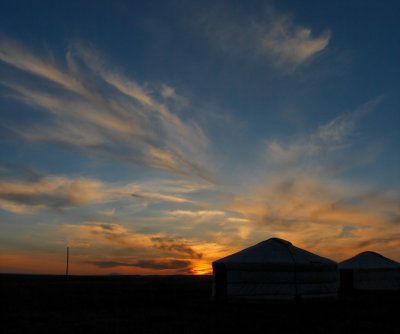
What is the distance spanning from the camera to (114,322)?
1518 cm

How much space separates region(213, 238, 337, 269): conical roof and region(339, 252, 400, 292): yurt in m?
9.29

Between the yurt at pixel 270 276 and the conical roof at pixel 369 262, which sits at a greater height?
the conical roof at pixel 369 262

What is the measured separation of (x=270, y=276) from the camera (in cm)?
2222

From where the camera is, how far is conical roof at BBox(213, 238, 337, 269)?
22.3 meters

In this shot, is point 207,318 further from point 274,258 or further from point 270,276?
point 274,258

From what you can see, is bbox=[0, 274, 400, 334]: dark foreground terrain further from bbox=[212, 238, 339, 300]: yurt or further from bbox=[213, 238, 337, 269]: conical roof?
bbox=[213, 238, 337, 269]: conical roof

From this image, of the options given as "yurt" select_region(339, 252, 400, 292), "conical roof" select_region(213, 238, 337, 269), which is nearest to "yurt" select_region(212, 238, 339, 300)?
"conical roof" select_region(213, 238, 337, 269)

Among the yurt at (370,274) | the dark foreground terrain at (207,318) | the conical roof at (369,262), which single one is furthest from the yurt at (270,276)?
the conical roof at (369,262)

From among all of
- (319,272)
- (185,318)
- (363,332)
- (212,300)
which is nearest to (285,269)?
(319,272)

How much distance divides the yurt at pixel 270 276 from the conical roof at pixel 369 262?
1019cm

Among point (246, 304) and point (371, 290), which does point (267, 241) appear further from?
point (371, 290)

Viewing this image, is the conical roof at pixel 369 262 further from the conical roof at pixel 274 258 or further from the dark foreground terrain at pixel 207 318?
the dark foreground terrain at pixel 207 318

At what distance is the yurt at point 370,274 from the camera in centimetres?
3197

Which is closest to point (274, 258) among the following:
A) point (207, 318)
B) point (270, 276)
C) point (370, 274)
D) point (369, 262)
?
point (270, 276)
